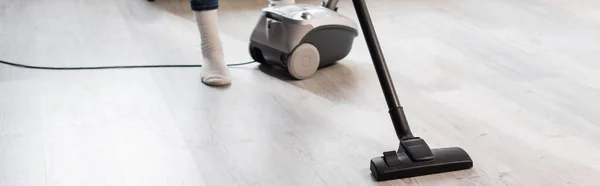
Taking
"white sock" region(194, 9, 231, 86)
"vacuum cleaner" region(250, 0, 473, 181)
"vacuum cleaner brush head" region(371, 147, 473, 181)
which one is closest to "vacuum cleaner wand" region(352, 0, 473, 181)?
"vacuum cleaner brush head" region(371, 147, 473, 181)

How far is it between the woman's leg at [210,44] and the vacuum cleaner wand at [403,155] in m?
0.59

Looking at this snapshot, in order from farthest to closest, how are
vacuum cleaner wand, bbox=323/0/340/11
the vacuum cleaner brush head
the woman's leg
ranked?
vacuum cleaner wand, bbox=323/0/340/11 → the woman's leg → the vacuum cleaner brush head

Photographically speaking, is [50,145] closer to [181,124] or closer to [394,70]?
[181,124]

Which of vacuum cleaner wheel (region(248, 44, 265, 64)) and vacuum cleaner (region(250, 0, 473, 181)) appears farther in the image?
vacuum cleaner wheel (region(248, 44, 265, 64))

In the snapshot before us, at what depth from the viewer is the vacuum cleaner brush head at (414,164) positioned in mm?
1312

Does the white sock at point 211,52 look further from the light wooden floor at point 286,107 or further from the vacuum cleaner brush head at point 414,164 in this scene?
the vacuum cleaner brush head at point 414,164

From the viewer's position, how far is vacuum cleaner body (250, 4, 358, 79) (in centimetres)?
185

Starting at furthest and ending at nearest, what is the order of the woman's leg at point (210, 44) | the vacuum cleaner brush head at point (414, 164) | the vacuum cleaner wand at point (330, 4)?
the vacuum cleaner wand at point (330, 4) < the woman's leg at point (210, 44) < the vacuum cleaner brush head at point (414, 164)

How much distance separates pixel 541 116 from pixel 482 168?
1.16 feet

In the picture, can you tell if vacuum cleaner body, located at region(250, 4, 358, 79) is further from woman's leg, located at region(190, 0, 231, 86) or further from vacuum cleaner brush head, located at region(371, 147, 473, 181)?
vacuum cleaner brush head, located at region(371, 147, 473, 181)

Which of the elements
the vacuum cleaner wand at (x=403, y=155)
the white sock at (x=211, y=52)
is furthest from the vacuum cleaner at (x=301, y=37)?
the vacuum cleaner wand at (x=403, y=155)

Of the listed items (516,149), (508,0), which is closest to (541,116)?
(516,149)

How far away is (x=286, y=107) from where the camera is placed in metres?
1.70

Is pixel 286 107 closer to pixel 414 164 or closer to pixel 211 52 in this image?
pixel 211 52
